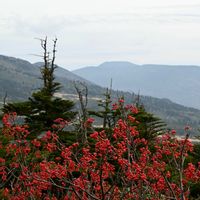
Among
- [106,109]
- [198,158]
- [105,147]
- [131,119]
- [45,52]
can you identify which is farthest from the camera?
[45,52]

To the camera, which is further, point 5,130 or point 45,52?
point 45,52

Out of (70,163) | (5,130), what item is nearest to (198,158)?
(5,130)

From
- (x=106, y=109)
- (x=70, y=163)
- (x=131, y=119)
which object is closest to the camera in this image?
(x=70, y=163)

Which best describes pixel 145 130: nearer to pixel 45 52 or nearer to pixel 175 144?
pixel 175 144

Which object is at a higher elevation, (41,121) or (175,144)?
(175,144)

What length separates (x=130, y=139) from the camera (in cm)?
→ 800

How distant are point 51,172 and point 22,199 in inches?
98.8

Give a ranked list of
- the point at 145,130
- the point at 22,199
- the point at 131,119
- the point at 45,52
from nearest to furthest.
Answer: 1. the point at 131,119
2. the point at 22,199
3. the point at 145,130
4. the point at 45,52

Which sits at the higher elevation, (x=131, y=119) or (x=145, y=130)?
(x=131, y=119)

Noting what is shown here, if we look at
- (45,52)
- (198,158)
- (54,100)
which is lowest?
(198,158)

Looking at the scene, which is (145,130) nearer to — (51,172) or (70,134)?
(70,134)

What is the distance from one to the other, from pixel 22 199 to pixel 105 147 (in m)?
3.28

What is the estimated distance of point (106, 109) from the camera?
24953 millimetres

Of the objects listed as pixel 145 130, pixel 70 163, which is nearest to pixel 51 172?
pixel 70 163
